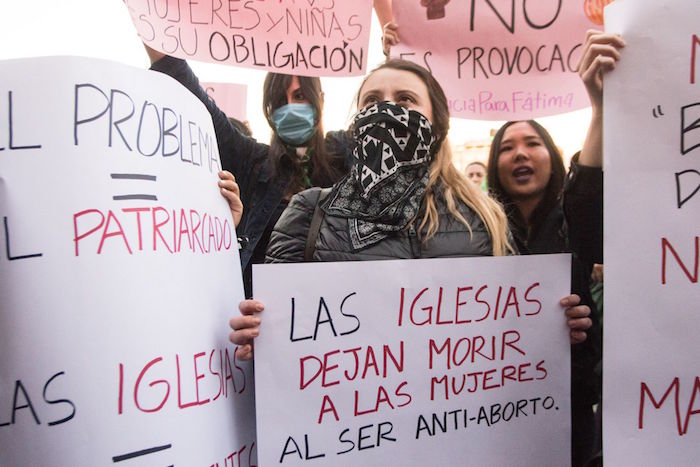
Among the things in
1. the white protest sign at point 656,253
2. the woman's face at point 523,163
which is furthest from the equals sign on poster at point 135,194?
the woman's face at point 523,163

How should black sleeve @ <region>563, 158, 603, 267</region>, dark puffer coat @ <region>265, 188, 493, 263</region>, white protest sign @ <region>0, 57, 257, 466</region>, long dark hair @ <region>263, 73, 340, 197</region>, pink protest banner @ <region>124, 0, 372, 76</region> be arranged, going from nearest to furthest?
white protest sign @ <region>0, 57, 257, 466</region> → black sleeve @ <region>563, 158, 603, 267</region> → dark puffer coat @ <region>265, 188, 493, 263</region> → pink protest banner @ <region>124, 0, 372, 76</region> → long dark hair @ <region>263, 73, 340, 197</region>

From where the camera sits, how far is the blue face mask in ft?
7.75

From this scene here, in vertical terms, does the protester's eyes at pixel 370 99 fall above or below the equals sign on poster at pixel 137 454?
above

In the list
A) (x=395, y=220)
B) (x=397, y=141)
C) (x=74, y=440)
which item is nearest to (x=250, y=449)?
(x=74, y=440)

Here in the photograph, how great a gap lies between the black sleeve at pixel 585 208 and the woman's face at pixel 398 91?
515mm

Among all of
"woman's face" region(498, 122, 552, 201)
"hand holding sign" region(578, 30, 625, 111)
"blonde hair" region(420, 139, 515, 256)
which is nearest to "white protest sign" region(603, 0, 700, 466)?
"hand holding sign" region(578, 30, 625, 111)

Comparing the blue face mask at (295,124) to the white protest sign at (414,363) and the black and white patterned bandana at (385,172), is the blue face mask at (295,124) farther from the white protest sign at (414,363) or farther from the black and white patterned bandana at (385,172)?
the white protest sign at (414,363)

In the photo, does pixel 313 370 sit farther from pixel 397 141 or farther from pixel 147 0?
pixel 147 0

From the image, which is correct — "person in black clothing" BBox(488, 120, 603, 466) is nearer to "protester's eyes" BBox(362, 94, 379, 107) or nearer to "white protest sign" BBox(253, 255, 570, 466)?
"white protest sign" BBox(253, 255, 570, 466)

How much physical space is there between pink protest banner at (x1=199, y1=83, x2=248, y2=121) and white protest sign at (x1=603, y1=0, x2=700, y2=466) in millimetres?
2747

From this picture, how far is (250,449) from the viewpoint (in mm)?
1290

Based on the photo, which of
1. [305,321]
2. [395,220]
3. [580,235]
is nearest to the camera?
[305,321]

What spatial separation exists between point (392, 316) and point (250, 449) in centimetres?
47

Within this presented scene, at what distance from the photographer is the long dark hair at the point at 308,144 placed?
2.33m
